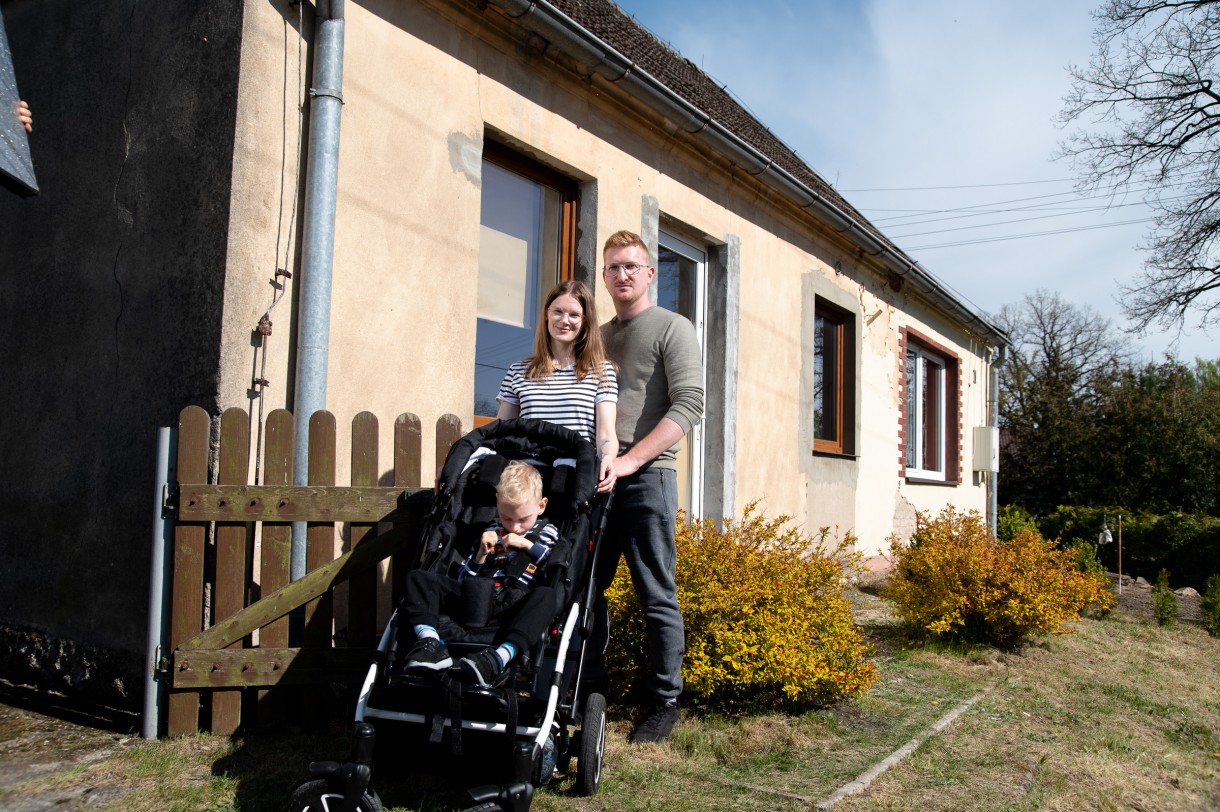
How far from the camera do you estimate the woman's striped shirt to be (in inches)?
138

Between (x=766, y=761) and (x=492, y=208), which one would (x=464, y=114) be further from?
(x=766, y=761)

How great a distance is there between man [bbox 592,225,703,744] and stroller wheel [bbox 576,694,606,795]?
45 centimetres

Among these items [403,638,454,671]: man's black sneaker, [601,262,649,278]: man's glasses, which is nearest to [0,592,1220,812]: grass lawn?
[403,638,454,671]: man's black sneaker

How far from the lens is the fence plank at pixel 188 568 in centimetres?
375

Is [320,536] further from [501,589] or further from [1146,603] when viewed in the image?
[1146,603]

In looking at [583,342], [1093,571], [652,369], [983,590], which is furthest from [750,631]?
[1093,571]

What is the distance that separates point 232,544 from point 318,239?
1.45 m

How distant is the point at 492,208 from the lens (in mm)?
5754

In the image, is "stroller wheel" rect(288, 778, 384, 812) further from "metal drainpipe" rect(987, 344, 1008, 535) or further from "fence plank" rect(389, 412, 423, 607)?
"metal drainpipe" rect(987, 344, 1008, 535)

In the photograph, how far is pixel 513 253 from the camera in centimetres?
593

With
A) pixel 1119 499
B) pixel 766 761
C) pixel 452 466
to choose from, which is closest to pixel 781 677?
pixel 766 761

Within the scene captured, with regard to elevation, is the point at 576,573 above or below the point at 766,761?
above

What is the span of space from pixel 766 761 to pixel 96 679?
3.12 meters

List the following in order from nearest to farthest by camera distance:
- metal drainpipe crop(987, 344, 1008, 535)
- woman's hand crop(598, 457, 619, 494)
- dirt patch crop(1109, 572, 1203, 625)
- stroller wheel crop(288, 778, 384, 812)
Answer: stroller wheel crop(288, 778, 384, 812) < woman's hand crop(598, 457, 619, 494) < dirt patch crop(1109, 572, 1203, 625) < metal drainpipe crop(987, 344, 1008, 535)
